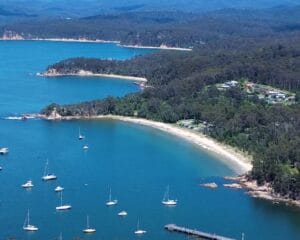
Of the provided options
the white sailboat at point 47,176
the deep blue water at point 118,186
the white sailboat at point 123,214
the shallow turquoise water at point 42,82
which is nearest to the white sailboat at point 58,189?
the deep blue water at point 118,186

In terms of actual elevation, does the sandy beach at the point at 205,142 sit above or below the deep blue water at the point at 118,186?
above

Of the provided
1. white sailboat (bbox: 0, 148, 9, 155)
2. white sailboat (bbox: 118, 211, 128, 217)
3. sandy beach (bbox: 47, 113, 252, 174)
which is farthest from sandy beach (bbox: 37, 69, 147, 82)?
white sailboat (bbox: 118, 211, 128, 217)

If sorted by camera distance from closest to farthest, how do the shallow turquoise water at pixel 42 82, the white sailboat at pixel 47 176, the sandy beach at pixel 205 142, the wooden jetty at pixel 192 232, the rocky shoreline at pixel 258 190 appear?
1. the wooden jetty at pixel 192 232
2. the rocky shoreline at pixel 258 190
3. the white sailboat at pixel 47 176
4. the sandy beach at pixel 205 142
5. the shallow turquoise water at pixel 42 82

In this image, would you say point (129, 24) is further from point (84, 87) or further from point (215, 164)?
point (215, 164)

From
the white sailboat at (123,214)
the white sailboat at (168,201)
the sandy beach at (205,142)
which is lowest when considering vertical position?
the white sailboat at (123,214)

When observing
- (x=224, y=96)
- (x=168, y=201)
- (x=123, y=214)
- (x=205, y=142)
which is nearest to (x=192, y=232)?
(x=123, y=214)

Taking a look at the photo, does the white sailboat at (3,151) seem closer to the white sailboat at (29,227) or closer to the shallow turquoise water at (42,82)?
the white sailboat at (29,227)

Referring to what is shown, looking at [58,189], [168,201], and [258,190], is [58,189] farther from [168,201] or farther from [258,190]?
[258,190]

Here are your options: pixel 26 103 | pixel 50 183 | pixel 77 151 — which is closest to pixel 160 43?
pixel 26 103
